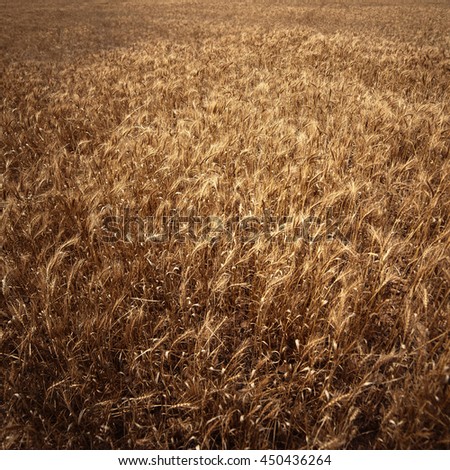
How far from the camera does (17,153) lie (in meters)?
3.16

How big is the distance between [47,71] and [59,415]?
788 cm

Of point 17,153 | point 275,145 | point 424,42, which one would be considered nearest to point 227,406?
point 275,145

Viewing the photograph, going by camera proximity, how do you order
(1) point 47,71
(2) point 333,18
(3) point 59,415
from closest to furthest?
(3) point 59,415 → (1) point 47,71 → (2) point 333,18

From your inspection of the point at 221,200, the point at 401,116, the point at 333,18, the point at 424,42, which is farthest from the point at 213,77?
the point at 333,18

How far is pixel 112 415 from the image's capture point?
1259mm

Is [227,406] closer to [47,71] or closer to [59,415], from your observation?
[59,415]

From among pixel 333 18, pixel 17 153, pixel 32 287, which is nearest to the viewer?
pixel 32 287

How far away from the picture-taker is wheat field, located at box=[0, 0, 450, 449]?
1.21 m

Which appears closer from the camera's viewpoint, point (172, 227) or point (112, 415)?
point (112, 415)

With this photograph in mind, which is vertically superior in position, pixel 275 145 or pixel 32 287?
pixel 275 145

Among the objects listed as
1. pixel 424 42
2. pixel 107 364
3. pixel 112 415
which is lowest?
pixel 112 415

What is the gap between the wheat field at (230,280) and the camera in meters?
1.21

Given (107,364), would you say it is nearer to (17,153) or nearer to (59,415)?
(59,415)

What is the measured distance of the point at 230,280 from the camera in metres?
1.67
